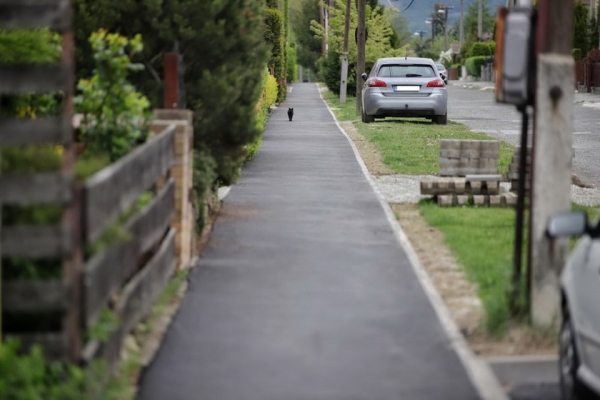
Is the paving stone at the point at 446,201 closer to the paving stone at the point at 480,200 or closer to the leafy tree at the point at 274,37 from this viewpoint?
the paving stone at the point at 480,200

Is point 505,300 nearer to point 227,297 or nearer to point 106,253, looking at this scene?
point 227,297

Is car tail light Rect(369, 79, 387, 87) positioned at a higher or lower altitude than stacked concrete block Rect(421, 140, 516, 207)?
higher

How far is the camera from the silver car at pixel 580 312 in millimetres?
6176

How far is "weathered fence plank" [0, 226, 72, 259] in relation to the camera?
19.5 feet

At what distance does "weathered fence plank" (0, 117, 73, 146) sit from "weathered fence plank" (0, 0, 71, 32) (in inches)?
19.1

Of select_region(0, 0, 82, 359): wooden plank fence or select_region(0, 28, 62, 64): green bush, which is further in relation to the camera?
select_region(0, 28, 62, 64): green bush

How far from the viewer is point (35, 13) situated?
6.27m

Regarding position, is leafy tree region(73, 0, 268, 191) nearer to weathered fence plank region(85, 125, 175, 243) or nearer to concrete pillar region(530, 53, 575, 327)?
weathered fence plank region(85, 125, 175, 243)

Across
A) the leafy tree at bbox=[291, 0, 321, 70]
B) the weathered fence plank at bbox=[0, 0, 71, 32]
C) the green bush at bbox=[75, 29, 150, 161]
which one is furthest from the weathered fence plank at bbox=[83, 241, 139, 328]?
the leafy tree at bbox=[291, 0, 321, 70]

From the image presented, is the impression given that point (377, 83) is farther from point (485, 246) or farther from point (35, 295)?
point (35, 295)

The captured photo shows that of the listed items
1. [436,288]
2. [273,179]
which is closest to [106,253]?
[436,288]

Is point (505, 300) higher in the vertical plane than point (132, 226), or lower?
lower

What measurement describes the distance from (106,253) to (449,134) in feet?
69.3

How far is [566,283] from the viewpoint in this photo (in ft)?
22.4
